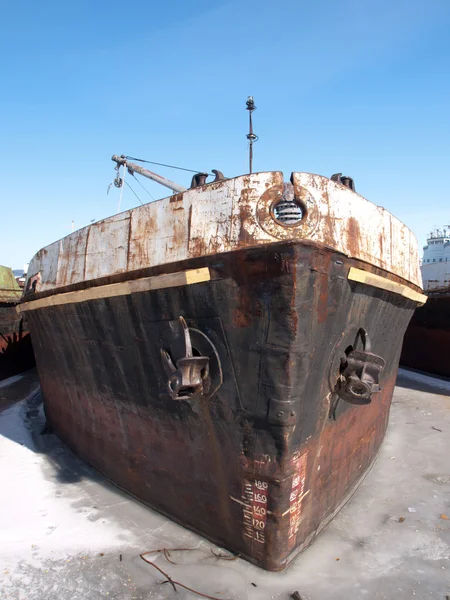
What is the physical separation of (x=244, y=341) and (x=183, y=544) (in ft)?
8.59

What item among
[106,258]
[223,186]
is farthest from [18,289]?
[223,186]

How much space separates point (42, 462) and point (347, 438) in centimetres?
542

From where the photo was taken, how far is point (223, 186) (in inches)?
156

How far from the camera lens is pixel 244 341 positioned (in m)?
3.91

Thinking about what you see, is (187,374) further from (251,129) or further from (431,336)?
(431,336)

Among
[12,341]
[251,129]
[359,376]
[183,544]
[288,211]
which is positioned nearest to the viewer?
[288,211]

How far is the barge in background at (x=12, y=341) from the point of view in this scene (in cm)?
1410

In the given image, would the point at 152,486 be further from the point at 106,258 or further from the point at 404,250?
the point at 404,250

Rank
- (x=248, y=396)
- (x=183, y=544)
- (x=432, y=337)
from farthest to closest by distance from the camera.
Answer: (x=432, y=337)
(x=183, y=544)
(x=248, y=396)

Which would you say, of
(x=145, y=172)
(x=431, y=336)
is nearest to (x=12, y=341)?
(x=145, y=172)

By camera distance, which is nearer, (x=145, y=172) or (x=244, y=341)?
(x=244, y=341)

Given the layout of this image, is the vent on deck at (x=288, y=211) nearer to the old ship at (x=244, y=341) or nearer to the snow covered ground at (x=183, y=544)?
the old ship at (x=244, y=341)

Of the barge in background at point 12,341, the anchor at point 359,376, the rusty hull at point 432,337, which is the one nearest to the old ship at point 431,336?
the rusty hull at point 432,337

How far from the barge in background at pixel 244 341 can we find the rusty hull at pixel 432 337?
29.3ft
